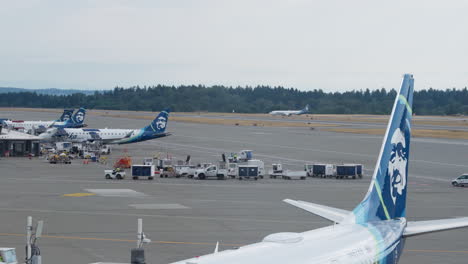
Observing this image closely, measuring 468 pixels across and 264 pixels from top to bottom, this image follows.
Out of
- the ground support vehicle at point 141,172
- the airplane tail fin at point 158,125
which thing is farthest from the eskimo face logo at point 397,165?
the airplane tail fin at point 158,125

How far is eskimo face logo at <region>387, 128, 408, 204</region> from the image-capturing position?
24.7 m

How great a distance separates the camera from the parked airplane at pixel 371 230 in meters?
18.0

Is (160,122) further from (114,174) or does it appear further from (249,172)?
(114,174)

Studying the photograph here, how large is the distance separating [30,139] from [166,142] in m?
35.7

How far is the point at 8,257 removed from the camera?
77.1 ft

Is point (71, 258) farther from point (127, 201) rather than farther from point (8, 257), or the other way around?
point (127, 201)

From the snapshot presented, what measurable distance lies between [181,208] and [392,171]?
28242 mm

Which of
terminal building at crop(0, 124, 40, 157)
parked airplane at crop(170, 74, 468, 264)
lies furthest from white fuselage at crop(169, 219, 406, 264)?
terminal building at crop(0, 124, 40, 157)

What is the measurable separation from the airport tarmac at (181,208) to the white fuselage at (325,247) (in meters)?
12.0

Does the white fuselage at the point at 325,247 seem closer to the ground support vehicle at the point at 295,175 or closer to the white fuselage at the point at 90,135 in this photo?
the ground support vehicle at the point at 295,175

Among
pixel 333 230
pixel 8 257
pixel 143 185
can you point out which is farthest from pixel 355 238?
pixel 143 185

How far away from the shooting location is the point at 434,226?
22734 millimetres

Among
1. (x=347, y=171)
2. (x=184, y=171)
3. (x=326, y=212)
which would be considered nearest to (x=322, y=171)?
(x=347, y=171)

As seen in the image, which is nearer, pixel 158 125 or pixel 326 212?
pixel 326 212
